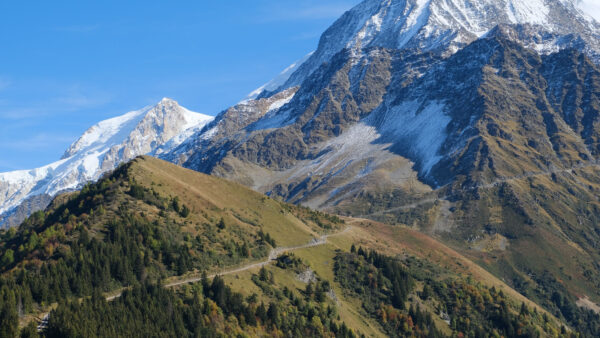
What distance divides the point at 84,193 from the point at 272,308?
7114 centimetres

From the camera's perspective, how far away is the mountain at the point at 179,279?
381ft

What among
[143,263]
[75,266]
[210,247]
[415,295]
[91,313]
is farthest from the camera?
[415,295]

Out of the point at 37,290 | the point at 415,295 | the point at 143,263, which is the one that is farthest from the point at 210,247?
the point at 415,295

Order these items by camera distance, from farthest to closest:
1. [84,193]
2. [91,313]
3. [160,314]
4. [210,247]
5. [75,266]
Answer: [84,193]
[210,247]
[75,266]
[160,314]
[91,313]

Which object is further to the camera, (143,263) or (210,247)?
(210,247)

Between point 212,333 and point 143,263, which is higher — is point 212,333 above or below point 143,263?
below

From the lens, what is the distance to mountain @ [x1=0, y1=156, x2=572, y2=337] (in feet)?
381

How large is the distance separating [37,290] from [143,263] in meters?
26.4

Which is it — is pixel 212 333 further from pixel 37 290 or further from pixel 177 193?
pixel 177 193

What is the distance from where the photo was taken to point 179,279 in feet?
456

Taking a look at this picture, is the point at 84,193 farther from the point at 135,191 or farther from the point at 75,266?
the point at 75,266

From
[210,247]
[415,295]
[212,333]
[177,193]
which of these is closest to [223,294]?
[212,333]

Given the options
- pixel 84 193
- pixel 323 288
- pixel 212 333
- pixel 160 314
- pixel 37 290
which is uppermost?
pixel 84 193

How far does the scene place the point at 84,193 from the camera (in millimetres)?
178375
